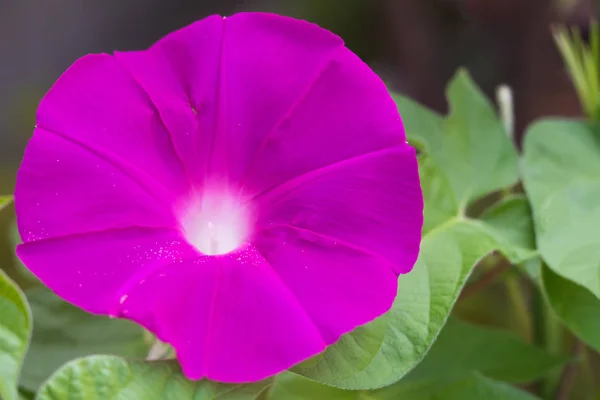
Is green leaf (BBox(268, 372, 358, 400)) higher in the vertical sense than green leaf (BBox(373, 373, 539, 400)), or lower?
higher

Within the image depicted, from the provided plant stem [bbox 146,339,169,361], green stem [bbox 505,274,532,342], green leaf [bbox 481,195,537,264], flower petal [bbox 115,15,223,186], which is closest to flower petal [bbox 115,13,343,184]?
flower petal [bbox 115,15,223,186]

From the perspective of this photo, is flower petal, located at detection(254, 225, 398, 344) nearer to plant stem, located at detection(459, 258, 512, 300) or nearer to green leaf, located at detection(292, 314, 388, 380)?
green leaf, located at detection(292, 314, 388, 380)

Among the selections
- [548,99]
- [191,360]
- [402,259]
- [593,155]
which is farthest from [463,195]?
[548,99]

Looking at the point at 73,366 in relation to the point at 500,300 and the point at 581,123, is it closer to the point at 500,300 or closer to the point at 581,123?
the point at 581,123

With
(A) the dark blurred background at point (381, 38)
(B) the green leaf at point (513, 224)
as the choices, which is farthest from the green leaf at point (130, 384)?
(A) the dark blurred background at point (381, 38)

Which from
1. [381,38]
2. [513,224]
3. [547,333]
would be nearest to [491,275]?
[513,224]

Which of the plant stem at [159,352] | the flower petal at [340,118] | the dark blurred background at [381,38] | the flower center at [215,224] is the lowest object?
the plant stem at [159,352]

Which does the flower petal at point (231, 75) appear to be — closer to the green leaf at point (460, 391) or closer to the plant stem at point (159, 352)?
the plant stem at point (159, 352)
